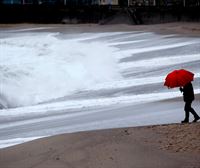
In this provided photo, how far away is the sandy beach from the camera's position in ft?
23.3

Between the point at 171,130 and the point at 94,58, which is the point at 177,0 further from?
the point at 171,130

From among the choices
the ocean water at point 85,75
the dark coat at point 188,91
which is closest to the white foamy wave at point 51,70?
the ocean water at point 85,75

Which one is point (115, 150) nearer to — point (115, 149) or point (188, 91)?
point (115, 149)

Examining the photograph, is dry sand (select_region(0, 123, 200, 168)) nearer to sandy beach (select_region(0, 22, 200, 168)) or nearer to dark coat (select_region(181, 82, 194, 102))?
→ sandy beach (select_region(0, 22, 200, 168))

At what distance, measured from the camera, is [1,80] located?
17688 millimetres

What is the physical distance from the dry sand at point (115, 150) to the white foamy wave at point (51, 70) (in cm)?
609

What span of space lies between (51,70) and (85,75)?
6.47ft

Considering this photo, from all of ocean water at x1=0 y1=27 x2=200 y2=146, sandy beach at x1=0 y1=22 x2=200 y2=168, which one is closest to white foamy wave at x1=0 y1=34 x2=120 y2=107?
ocean water at x1=0 y1=27 x2=200 y2=146

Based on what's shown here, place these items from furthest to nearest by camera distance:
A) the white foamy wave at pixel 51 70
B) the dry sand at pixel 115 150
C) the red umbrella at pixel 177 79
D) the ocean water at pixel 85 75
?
the white foamy wave at pixel 51 70, the ocean water at pixel 85 75, the red umbrella at pixel 177 79, the dry sand at pixel 115 150

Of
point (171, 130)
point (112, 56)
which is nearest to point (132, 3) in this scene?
point (112, 56)

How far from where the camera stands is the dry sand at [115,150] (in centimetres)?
709

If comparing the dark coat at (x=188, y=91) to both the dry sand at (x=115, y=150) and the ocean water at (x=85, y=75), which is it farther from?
the ocean water at (x=85, y=75)

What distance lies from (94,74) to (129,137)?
10354mm

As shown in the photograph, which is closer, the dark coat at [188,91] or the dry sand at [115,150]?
the dry sand at [115,150]
